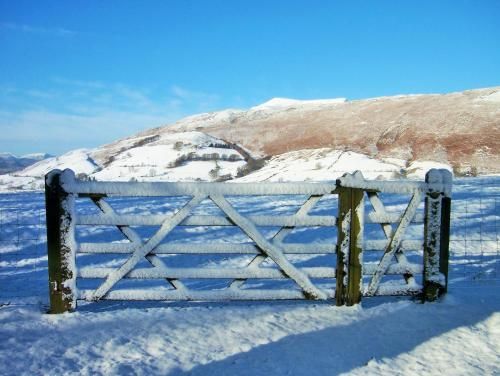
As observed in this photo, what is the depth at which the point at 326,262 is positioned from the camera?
7461 mm

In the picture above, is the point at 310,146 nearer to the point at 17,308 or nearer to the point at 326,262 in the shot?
the point at 326,262

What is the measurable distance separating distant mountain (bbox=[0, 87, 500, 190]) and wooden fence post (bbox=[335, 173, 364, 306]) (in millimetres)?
11663

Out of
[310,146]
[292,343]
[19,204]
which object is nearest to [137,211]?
[19,204]

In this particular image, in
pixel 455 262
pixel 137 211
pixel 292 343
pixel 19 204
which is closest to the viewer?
pixel 292 343

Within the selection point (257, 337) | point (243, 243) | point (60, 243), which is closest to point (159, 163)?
point (60, 243)

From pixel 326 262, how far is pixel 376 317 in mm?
2911

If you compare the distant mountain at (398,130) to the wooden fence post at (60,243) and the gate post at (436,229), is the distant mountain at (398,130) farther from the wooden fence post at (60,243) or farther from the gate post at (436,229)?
the wooden fence post at (60,243)

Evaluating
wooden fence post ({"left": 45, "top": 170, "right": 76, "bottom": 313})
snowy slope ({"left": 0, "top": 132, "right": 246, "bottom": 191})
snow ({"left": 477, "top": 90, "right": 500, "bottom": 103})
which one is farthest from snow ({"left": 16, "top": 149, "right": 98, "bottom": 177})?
snow ({"left": 477, "top": 90, "right": 500, "bottom": 103})

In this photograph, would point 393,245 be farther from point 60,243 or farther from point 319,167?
point 319,167

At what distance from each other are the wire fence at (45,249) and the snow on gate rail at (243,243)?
0.86m

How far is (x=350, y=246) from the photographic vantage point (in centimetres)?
473

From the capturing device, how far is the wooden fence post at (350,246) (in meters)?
4.70

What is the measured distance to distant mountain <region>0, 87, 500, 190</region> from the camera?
18734mm

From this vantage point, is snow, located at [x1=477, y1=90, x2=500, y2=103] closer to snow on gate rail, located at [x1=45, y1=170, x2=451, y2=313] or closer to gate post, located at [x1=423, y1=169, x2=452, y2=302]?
gate post, located at [x1=423, y1=169, x2=452, y2=302]
